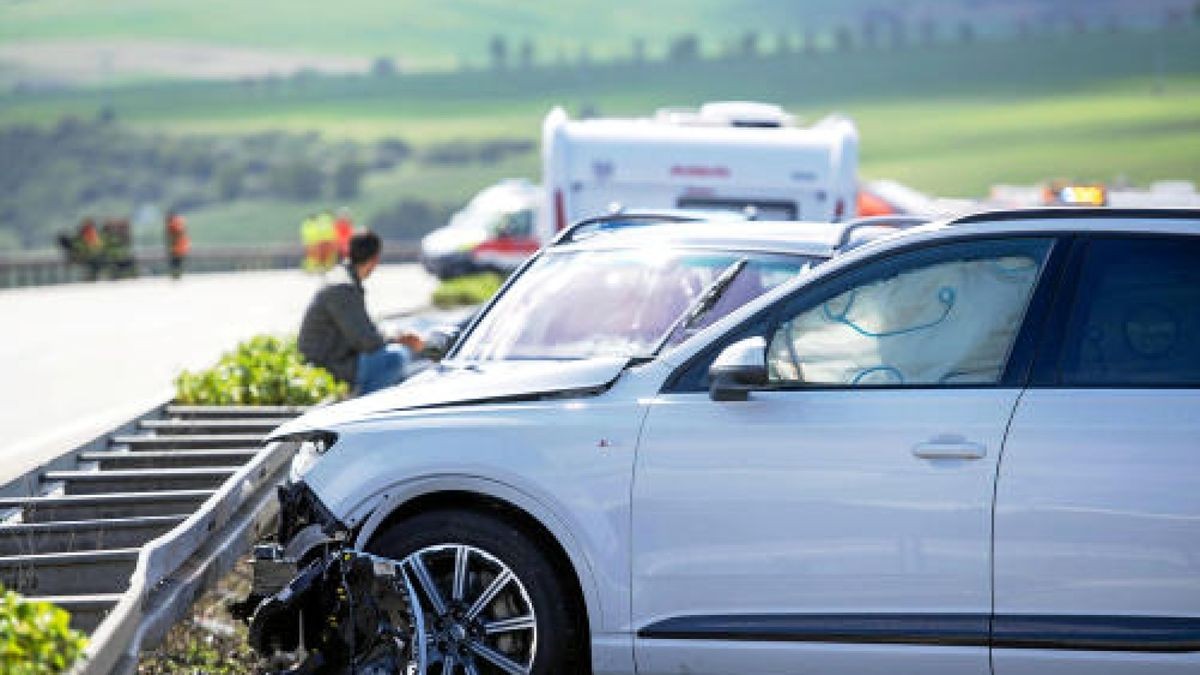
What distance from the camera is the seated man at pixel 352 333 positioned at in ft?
53.6

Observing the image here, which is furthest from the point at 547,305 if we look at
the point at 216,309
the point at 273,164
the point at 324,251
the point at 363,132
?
the point at 363,132

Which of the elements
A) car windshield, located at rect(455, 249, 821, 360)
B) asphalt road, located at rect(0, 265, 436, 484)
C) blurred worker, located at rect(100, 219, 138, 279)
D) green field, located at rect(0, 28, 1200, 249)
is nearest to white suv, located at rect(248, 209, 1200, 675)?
car windshield, located at rect(455, 249, 821, 360)

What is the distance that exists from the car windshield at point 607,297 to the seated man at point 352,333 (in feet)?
15.6

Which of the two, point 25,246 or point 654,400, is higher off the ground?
point 654,400

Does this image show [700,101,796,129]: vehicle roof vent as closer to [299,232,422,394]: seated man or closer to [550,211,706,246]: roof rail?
[299,232,422,394]: seated man

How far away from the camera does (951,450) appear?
7445mm

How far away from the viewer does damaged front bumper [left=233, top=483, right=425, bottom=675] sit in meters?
7.99

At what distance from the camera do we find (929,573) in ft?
24.5

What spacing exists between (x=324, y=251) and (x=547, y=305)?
48.5 meters

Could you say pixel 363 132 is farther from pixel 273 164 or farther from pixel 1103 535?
pixel 1103 535

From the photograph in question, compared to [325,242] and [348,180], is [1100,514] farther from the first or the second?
[348,180]

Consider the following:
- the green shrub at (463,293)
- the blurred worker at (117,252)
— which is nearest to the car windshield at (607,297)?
the green shrub at (463,293)

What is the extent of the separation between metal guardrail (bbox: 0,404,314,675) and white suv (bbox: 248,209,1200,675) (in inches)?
26.0

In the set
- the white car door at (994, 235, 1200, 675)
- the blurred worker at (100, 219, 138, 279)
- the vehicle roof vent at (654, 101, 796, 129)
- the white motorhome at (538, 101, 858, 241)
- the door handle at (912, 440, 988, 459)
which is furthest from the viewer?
the blurred worker at (100, 219, 138, 279)
